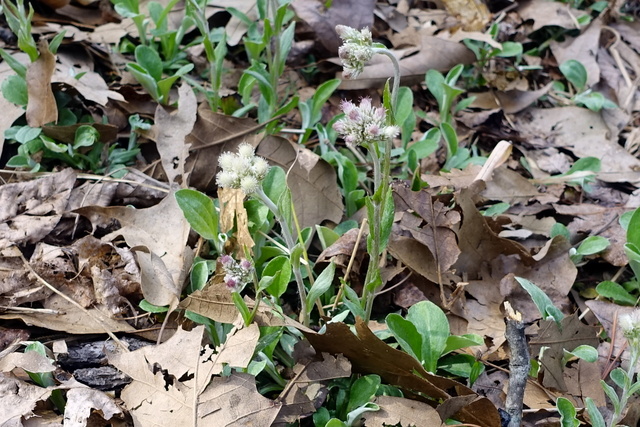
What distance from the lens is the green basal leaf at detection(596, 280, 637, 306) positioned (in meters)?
2.68

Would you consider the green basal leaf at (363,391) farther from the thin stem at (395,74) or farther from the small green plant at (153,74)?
the small green plant at (153,74)

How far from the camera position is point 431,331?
230 cm

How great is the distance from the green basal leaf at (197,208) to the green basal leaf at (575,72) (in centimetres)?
272

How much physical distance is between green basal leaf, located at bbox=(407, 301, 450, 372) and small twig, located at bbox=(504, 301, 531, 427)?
273mm

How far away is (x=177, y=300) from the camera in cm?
238

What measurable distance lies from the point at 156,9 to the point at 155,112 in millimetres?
779

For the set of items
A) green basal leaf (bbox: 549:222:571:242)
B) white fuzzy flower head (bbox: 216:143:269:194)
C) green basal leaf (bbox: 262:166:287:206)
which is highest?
white fuzzy flower head (bbox: 216:143:269:194)

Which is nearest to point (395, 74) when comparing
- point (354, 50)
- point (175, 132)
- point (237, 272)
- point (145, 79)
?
point (354, 50)

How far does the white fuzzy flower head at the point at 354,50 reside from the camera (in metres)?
1.86

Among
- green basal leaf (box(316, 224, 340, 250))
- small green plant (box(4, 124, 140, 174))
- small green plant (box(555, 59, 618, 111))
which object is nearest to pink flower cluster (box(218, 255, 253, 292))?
green basal leaf (box(316, 224, 340, 250))

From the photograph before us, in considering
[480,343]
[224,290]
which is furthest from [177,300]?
[480,343]

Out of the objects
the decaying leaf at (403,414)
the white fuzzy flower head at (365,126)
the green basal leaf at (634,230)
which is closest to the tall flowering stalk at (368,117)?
the white fuzzy flower head at (365,126)

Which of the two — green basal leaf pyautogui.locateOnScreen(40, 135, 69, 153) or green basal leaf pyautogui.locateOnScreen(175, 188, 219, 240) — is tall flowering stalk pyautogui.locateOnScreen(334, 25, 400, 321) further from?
green basal leaf pyautogui.locateOnScreen(40, 135, 69, 153)

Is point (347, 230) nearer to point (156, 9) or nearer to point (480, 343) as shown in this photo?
point (480, 343)
